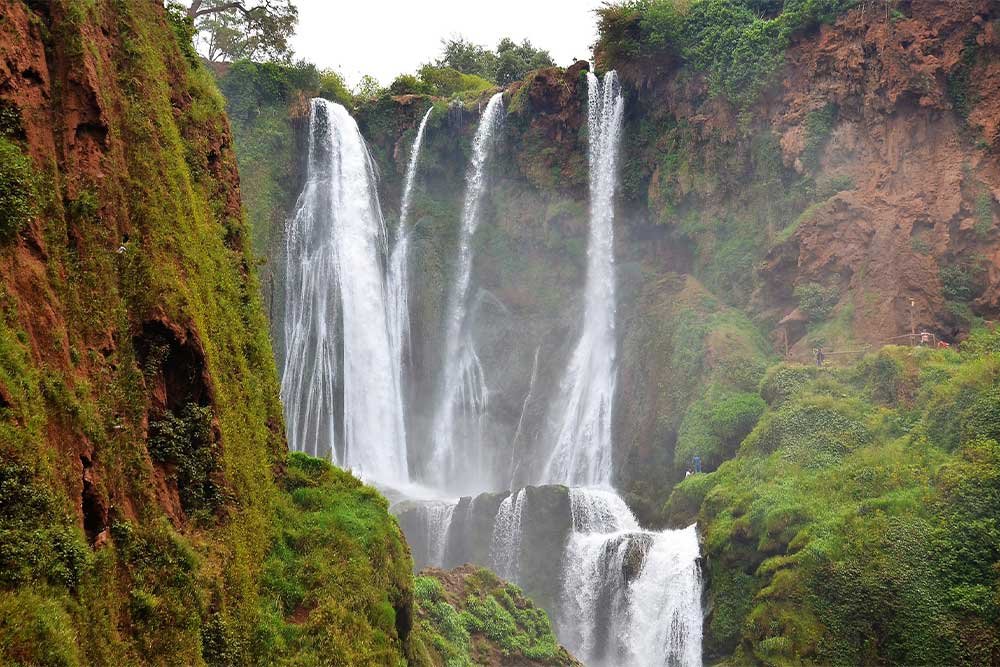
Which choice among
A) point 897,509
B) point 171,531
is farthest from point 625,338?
point 171,531

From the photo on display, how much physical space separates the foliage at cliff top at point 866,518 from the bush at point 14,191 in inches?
637

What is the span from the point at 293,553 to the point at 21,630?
626 cm

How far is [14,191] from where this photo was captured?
8.02m

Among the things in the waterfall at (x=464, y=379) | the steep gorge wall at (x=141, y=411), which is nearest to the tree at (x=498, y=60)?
the waterfall at (x=464, y=379)

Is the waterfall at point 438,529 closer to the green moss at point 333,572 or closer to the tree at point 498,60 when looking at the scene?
the green moss at point 333,572

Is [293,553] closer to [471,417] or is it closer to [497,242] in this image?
[471,417]

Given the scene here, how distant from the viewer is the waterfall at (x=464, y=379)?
3650 centimetres

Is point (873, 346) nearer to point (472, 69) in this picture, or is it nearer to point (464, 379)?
point (464, 379)

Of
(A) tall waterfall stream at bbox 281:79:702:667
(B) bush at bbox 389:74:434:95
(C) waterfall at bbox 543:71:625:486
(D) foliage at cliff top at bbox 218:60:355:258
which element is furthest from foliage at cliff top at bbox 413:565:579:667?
(B) bush at bbox 389:74:434:95

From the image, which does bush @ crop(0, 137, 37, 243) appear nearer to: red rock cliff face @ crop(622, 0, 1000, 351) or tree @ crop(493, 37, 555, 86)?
red rock cliff face @ crop(622, 0, 1000, 351)

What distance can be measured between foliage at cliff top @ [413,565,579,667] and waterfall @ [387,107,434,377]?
18.1m

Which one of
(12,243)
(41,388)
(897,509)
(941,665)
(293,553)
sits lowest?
(941,665)

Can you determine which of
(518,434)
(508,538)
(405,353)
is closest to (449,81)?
(405,353)

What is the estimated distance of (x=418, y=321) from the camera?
38.8m
